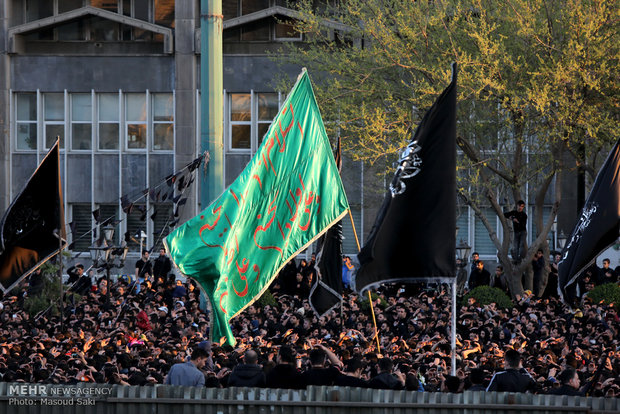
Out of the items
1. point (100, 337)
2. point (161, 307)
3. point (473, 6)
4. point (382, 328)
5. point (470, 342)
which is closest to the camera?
point (470, 342)

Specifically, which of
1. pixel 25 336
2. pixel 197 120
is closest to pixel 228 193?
pixel 25 336

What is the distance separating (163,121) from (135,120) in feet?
3.37

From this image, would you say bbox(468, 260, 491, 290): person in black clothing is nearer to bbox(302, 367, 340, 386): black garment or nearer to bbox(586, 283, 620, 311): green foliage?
bbox(586, 283, 620, 311): green foliage

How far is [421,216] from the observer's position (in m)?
12.6

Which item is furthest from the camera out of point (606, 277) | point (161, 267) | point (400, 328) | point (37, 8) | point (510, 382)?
point (37, 8)

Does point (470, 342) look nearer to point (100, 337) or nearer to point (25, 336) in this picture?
point (100, 337)

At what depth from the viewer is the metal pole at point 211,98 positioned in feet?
70.2

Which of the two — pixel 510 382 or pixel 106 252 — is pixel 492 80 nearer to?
pixel 106 252

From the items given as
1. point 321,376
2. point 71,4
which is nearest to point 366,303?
point 321,376

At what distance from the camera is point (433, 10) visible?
91.5ft

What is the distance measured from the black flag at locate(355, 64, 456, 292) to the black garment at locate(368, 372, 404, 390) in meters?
1.09

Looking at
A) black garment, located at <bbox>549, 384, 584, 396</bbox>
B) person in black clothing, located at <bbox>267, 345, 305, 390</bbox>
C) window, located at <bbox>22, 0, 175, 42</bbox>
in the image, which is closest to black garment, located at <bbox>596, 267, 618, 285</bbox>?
black garment, located at <bbox>549, 384, 584, 396</bbox>

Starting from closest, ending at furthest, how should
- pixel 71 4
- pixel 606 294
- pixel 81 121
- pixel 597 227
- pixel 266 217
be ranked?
pixel 597 227
pixel 266 217
pixel 606 294
pixel 81 121
pixel 71 4

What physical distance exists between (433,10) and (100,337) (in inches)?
473
